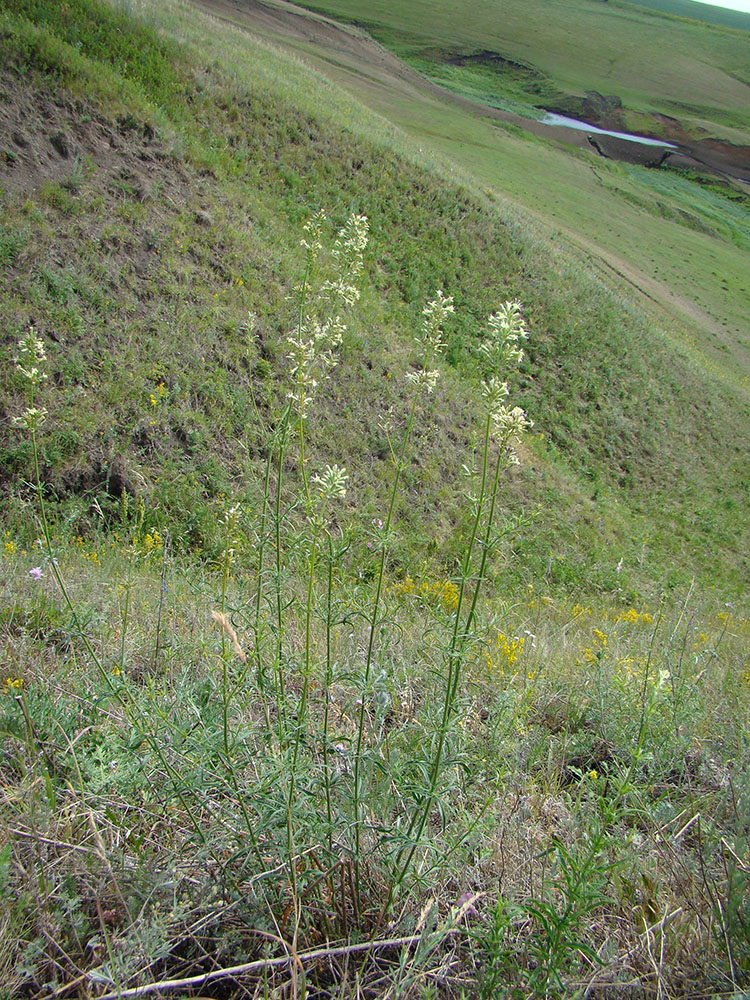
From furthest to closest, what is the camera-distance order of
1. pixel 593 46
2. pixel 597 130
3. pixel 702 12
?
pixel 702 12 → pixel 593 46 → pixel 597 130

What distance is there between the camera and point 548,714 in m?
3.55

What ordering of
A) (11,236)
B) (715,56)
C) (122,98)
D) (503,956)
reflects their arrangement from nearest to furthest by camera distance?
(503,956) → (11,236) → (122,98) → (715,56)

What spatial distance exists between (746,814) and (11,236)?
10.8 metres

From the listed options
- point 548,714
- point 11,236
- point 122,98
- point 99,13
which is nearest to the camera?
point 548,714

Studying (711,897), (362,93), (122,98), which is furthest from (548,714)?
(362,93)

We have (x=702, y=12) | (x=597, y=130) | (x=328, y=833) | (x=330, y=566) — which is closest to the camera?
(x=330, y=566)

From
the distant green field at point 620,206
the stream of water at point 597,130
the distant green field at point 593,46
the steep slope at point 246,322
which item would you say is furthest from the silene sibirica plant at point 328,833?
the distant green field at point 593,46

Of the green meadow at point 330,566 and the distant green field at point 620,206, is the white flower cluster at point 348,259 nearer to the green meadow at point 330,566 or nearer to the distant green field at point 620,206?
the green meadow at point 330,566

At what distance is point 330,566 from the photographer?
1.82m

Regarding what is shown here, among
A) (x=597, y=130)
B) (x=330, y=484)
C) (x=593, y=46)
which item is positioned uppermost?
(x=593, y=46)

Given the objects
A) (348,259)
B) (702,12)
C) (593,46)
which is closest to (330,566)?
(348,259)

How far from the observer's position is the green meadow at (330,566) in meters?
1.84

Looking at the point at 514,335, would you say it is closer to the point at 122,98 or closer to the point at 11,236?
the point at 11,236

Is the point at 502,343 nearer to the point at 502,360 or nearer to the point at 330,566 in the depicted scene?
the point at 502,360
